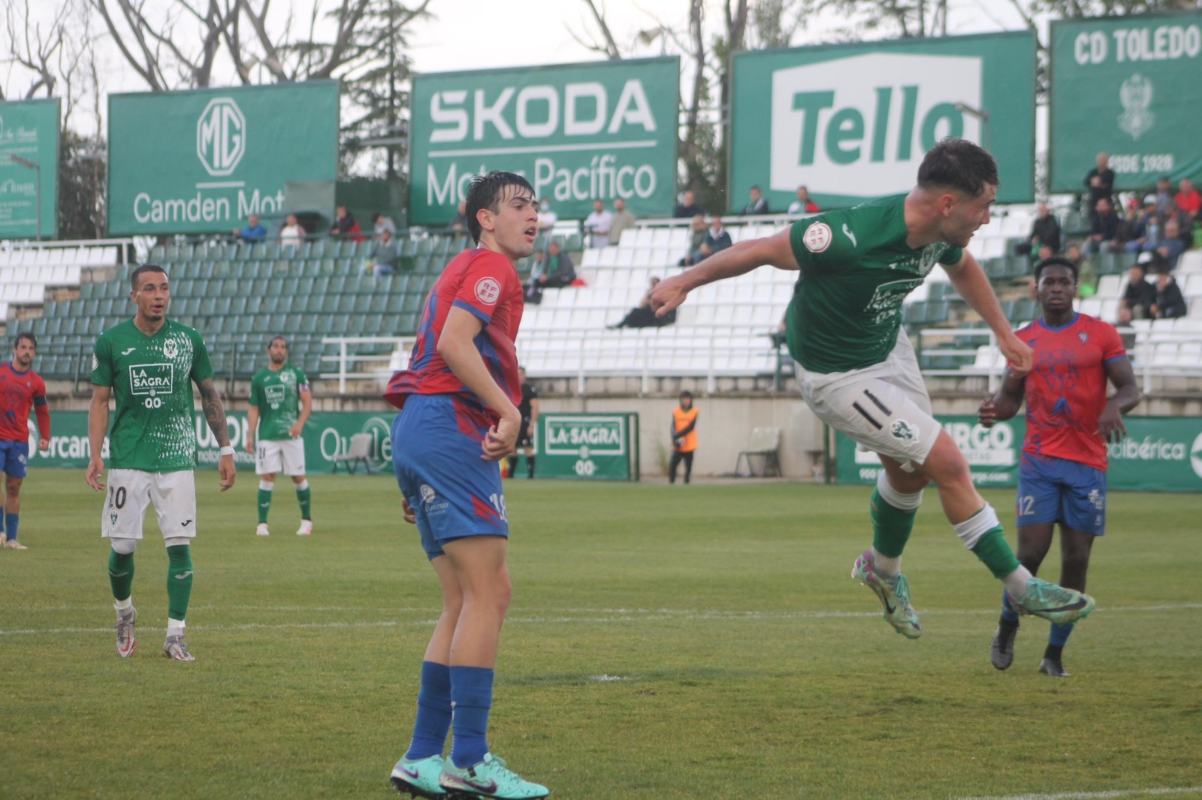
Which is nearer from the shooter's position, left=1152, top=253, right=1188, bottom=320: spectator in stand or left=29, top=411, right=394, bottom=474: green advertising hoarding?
left=1152, top=253, right=1188, bottom=320: spectator in stand

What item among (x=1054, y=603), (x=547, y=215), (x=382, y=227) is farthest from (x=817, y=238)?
(x=382, y=227)

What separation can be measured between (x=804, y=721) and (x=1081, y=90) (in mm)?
28186

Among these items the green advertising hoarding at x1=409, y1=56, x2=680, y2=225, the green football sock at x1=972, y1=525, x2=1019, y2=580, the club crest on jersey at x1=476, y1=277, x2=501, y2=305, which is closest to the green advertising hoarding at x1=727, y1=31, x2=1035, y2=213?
the green advertising hoarding at x1=409, y1=56, x2=680, y2=225

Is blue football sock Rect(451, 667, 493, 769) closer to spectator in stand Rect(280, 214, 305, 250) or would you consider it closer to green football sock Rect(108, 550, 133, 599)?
green football sock Rect(108, 550, 133, 599)

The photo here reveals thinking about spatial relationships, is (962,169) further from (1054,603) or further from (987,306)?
(1054,603)

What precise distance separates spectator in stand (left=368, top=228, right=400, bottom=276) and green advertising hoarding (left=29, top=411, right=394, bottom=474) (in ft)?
16.8

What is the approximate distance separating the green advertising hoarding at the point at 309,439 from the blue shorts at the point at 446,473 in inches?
1061

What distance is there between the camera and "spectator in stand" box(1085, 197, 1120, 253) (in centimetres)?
3112

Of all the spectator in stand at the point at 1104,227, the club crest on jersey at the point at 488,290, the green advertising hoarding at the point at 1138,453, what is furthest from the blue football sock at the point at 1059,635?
the spectator in stand at the point at 1104,227

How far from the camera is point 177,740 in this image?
7301 millimetres

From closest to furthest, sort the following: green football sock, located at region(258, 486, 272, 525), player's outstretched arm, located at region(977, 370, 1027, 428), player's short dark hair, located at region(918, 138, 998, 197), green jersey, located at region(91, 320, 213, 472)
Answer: player's short dark hair, located at region(918, 138, 998, 197), player's outstretched arm, located at region(977, 370, 1027, 428), green jersey, located at region(91, 320, 213, 472), green football sock, located at region(258, 486, 272, 525)

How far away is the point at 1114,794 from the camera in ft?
20.5

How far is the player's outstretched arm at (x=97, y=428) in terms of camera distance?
33.8 feet

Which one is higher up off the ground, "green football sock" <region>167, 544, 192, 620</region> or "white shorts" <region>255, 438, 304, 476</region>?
"white shorts" <region>255, 438, 304, 476</region>
